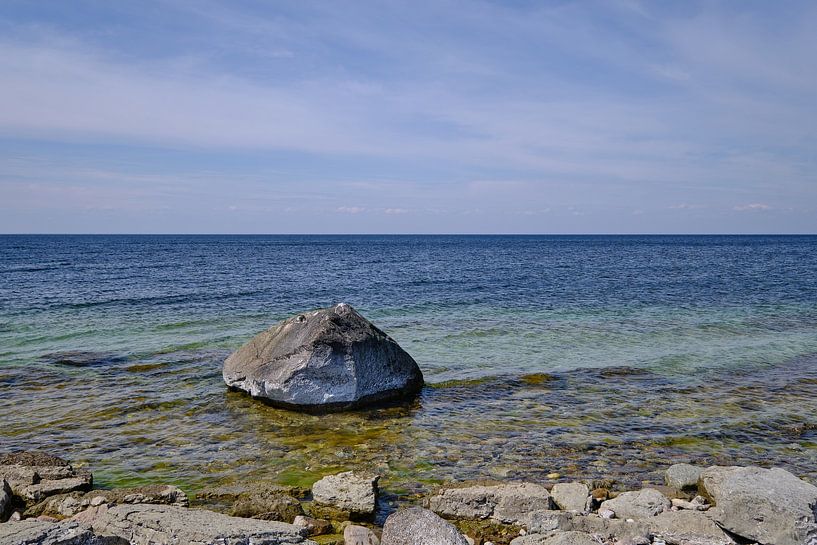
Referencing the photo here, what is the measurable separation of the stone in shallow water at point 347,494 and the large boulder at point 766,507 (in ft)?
17.1

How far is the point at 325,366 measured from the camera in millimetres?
14719

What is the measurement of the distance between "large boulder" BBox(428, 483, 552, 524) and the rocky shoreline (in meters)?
0.02

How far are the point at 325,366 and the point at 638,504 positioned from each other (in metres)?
8.05

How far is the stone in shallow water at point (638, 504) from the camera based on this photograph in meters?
9.01

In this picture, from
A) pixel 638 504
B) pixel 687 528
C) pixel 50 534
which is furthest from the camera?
pixel 638 504

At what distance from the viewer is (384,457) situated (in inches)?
466

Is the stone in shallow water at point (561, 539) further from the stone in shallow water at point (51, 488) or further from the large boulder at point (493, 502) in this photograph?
the stone in shallow water at point (51, 488)

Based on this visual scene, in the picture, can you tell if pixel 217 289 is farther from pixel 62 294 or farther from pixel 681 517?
pixel 681 517

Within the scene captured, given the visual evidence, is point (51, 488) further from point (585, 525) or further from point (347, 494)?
point (585, 525)

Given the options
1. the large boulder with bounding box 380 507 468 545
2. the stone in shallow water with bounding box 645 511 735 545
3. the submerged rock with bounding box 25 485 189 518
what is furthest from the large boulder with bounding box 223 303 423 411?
the stone in shallow water with bounding box 645 511 735 545

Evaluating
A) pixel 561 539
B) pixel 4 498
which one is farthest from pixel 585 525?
pixel 4 498

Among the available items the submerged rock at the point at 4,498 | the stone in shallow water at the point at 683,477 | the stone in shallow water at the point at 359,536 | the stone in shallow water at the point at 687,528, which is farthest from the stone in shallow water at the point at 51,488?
the stone in shallow water at the point at 683,477

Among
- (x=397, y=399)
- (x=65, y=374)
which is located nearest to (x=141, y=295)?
(x=65, y=374)

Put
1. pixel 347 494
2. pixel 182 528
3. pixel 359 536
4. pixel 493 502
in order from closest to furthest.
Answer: pixel 182 528, pixel 359 536, pixel 493 502, pixel 347 494
